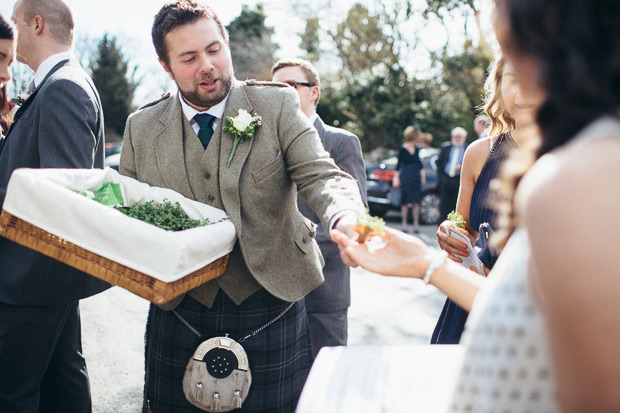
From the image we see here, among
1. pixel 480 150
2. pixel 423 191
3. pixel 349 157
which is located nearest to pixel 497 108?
pixel 480 150

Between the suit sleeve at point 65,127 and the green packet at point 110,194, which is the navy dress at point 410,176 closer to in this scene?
the suit sleeve at point 65,127

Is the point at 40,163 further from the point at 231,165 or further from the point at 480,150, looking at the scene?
the point at 480,150

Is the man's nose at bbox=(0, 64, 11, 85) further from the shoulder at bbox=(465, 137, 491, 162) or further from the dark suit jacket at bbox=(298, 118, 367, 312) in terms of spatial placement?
the shoulder at bbox=(465, 137, 491, 162)

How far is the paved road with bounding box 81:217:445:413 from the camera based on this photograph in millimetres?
3607

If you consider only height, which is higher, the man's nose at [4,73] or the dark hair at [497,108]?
the man's nose at [4,73]

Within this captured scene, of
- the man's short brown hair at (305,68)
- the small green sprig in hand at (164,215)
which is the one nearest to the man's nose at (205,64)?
the small green sprig in hand at (164,215)

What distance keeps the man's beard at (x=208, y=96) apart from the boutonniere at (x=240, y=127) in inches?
5.3

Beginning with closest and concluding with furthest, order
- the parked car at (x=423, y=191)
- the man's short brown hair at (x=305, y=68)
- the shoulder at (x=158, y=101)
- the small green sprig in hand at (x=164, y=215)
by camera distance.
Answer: the small green sprig in hand at (x=164, y=215), the shoulder at (x=158, y=101), the man's short brown hair at (x=305, y=68), the parked car at (x=423, y=191)

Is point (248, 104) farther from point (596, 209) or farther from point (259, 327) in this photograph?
point (596, 209)

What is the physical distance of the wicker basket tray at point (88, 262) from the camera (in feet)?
5.10

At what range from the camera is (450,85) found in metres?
19.1

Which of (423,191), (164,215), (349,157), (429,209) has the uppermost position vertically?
(164,215)

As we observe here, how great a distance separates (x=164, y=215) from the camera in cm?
180

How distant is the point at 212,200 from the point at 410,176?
24.9ft
